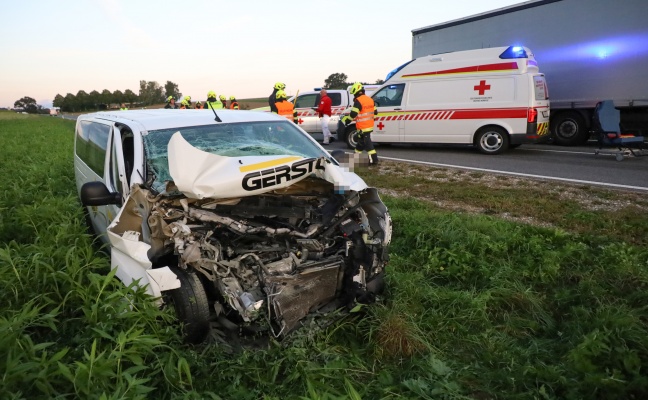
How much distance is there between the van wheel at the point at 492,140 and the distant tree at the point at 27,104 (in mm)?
113759

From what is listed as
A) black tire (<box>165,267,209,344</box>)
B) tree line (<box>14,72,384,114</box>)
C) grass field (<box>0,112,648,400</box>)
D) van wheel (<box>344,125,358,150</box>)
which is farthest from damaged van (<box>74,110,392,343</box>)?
tree line (<box>14,72,384,114</box>)

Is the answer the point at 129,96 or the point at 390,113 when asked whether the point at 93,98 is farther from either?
the point at 390,113

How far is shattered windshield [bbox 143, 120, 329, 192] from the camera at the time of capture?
135 inches

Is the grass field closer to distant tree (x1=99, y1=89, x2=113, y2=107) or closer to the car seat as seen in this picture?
the car seat

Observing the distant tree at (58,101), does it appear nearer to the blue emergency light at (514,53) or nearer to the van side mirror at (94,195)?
the blue emergency light at (514,53)

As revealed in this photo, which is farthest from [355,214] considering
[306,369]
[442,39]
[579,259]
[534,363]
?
[442,39]

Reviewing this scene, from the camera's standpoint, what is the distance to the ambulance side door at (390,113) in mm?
11383

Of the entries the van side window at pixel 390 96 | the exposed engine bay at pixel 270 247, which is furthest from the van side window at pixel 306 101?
the exposed engine bay at pixel 270 247

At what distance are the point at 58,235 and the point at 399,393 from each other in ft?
9.80

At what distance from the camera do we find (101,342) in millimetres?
2377

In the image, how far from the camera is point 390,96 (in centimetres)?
1153

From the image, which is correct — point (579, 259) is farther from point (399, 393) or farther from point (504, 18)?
point (504, 18)

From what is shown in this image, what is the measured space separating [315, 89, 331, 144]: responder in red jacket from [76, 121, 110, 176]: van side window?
9.04 meters

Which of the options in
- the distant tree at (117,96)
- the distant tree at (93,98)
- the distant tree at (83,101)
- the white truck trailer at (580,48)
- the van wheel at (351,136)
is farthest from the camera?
the distant tree at (83,101)
